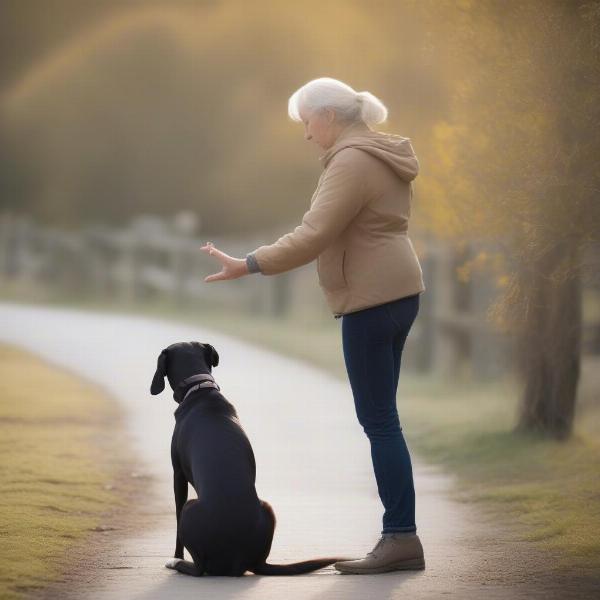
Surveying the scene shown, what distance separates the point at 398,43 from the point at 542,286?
14.3 ft

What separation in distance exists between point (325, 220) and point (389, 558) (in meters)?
1.36

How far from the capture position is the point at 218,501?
4898mm

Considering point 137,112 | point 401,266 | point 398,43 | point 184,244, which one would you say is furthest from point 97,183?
point 401,266

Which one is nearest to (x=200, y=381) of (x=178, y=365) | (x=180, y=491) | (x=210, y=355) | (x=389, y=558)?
(x=178, y=365)

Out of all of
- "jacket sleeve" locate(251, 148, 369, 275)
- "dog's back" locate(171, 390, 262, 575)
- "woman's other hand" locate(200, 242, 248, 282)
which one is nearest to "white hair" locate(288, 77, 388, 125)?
"jacket sleeve" locate(251, 148, 369, 275)

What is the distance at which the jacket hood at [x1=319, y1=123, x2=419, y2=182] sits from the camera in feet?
16.6

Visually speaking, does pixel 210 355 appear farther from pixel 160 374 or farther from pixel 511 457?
pixel 511 457

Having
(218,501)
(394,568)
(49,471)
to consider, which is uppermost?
(49,471)

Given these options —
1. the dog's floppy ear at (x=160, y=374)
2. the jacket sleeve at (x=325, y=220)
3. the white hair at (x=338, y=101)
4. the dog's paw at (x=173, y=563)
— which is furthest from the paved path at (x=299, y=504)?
the white hair at (x=338, y=101)

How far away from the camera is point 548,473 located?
773 cm

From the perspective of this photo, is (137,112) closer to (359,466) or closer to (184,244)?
(184,244)

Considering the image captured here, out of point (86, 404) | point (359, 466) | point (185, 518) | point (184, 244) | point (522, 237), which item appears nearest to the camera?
point (185, 518)

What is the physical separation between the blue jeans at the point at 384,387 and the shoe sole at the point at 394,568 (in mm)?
130

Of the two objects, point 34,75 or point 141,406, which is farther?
point 34,75
